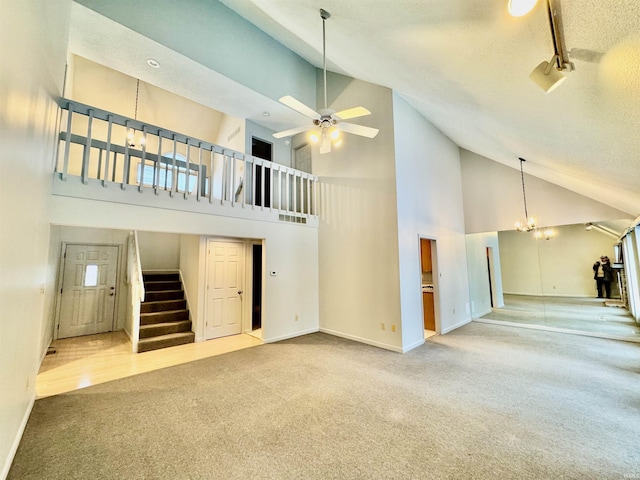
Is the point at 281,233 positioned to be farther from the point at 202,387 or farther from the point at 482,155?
the point at 482,155

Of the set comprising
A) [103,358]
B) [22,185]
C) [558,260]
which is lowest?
[103,358]

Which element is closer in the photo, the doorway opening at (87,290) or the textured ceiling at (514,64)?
the textured ceiling at (514,64)

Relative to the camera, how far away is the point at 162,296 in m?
5.87

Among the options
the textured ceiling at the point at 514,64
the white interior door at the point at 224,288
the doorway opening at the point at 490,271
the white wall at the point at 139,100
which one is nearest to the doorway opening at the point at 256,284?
the white interior door at the point at 224,288

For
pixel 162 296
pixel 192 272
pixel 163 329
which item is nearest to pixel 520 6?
pixel 192 272

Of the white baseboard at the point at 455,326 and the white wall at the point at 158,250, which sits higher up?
the white wall at the point at 158,250

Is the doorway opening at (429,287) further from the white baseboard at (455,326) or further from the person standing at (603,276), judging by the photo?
the person standing at (603,276)

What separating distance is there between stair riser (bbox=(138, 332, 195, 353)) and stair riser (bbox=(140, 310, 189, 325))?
0.58m

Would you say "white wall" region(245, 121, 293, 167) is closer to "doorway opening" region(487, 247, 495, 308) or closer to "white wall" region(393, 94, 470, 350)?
"white wall" region(393, 94, 470, 350)

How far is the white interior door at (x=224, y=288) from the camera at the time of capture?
544 cm

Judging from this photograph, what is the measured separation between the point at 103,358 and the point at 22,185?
3661 mm

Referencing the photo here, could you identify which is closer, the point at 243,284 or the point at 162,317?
the point at 162,317

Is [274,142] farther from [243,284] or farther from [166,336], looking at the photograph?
[166,336]

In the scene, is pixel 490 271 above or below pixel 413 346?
above
